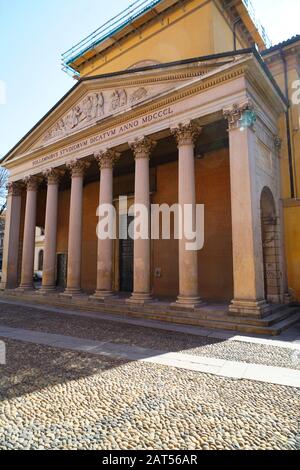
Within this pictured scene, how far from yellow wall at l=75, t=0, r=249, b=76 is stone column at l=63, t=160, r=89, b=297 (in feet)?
26.9

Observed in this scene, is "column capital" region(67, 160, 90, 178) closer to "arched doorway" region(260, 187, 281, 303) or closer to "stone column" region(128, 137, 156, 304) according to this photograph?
"stone column" region(128, 137, 156, 304)

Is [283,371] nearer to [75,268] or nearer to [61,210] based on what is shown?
[75,268]

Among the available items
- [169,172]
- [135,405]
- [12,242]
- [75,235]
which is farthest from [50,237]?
[135,405]

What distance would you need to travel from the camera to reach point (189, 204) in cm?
1138

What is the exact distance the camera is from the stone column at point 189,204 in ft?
35.9

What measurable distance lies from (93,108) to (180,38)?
6.41 meters

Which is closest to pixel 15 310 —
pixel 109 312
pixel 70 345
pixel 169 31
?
pixel 109 312

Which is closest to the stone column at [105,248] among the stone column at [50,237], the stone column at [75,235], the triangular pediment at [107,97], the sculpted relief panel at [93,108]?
the stone column at [75,235]

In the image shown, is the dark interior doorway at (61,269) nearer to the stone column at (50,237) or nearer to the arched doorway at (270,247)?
the stone column at (50,237)

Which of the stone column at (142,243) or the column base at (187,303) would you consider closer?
the column base at (187,303)

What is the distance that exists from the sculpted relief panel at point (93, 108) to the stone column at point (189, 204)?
10.6 feet

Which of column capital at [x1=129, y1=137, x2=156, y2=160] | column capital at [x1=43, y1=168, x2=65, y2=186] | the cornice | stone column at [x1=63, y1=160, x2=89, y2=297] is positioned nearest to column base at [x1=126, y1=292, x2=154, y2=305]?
stone column at [x1=63, y1=160, x2=89, y2=297]

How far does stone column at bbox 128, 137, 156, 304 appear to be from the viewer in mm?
12266

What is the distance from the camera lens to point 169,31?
16.7m
